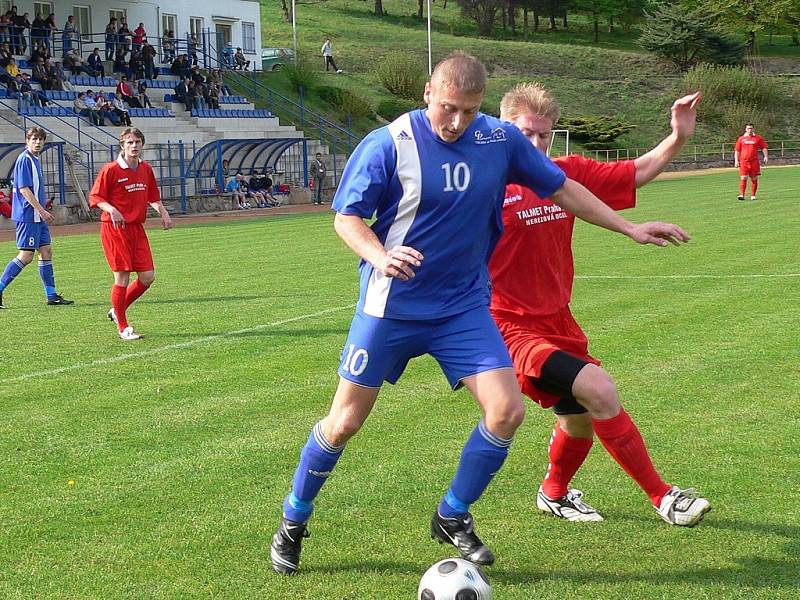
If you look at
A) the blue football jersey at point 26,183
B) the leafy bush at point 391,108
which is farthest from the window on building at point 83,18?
the blue football jersey at point 26,183

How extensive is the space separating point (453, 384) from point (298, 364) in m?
4.83

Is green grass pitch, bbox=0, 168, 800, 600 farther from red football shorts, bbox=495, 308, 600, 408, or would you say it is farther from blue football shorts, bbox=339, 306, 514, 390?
blue football shorts, bbox=339, 306, 514, 390

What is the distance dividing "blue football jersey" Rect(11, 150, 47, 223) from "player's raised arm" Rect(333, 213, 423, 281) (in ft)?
31.9

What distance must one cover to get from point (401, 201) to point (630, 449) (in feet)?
4.91

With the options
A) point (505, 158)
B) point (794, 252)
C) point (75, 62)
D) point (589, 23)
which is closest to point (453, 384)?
point (505, 158)

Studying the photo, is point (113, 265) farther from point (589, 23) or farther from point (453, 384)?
point (589, 23)

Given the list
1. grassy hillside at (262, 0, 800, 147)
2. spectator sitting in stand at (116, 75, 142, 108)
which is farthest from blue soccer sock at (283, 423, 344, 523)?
grassy hillside at (262, 0, 800, 147)

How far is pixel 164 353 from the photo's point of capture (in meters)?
9.94

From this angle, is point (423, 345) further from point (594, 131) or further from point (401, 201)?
point (594, 131)

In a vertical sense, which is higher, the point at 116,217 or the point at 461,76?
the point at 461,76

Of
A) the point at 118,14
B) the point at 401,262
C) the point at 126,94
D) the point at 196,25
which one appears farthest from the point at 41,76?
the point at 401,262

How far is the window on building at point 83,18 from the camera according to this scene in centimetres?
4400

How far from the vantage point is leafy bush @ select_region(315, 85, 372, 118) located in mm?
50181

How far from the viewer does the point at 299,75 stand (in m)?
50.1
